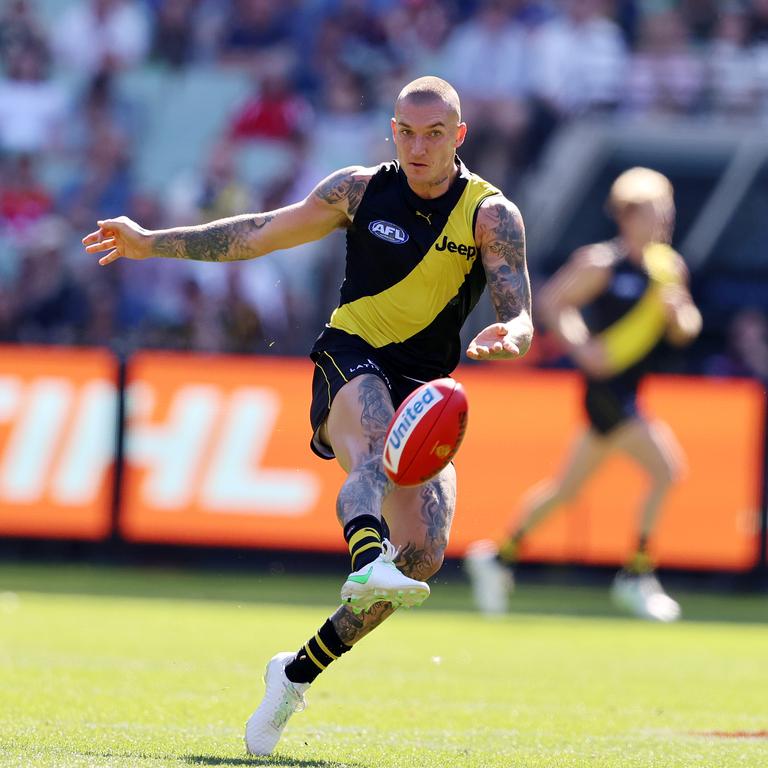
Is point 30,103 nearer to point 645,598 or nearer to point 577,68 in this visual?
point 577,68

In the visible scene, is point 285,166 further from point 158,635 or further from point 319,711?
point 319,711

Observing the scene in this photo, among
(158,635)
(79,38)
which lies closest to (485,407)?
(158,635)

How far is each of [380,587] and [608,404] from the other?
7.22 m

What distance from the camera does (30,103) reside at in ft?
65.7

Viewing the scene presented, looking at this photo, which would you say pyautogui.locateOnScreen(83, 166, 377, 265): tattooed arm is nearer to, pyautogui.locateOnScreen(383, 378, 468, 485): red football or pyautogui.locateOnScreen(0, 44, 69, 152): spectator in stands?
pyautogui.locateOnScreen(383, 378, 468, 485): red football

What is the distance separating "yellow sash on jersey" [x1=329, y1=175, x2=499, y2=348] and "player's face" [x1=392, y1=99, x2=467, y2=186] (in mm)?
172

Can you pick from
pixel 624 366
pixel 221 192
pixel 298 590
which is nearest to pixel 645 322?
pixel 624 366

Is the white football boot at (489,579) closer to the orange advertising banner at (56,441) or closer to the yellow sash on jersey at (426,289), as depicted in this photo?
the orange advertising banner at (56,441)

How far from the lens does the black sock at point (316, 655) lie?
5.89 metres

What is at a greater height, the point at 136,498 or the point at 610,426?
the point at 610,426

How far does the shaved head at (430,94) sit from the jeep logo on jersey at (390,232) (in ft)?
1.45

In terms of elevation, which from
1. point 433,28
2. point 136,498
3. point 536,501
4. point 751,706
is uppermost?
point 433,28

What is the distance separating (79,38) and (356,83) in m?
3.79

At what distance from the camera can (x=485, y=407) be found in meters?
13.8
